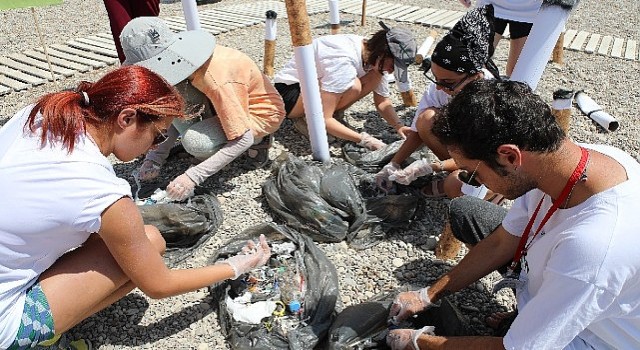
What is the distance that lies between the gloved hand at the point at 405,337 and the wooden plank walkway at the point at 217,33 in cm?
403

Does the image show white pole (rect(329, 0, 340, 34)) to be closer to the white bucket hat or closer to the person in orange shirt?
the person in orange shirt

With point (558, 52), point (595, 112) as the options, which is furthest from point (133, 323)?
point (558, 52)

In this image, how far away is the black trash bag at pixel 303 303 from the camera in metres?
1.98

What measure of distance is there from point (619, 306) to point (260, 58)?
4.31 metres

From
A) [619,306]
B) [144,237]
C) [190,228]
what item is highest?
[144,237]

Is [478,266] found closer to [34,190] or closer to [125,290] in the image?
[125,290]

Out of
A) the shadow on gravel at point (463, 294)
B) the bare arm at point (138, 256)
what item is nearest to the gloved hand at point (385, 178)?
the shadow on gravel at point (463, 294)

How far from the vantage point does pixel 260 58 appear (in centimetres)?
509

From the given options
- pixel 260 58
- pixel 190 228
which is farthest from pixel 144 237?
pixel 260 58

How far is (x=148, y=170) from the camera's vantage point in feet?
9.97

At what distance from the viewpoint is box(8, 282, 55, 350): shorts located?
1.60 meters

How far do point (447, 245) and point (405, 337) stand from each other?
0.80 metres

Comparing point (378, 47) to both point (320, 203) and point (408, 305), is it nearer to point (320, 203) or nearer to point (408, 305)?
point (320, 203)

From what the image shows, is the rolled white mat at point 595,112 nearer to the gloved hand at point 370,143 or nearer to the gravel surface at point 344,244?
the gravel surface at point 344,244
